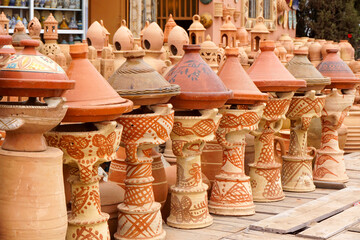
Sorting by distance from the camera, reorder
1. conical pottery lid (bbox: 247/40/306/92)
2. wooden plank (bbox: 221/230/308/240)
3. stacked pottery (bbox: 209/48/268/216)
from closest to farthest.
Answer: wooden plank (bbox: 221/230/308/240) → stacked pottery (bbox: 209/48/268/216) → conical pottery lid (bbox: 247/40/306/92)

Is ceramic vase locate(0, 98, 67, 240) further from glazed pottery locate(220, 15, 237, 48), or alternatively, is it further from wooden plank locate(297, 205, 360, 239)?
glazed pottery locate(220, 15, 237, 48)

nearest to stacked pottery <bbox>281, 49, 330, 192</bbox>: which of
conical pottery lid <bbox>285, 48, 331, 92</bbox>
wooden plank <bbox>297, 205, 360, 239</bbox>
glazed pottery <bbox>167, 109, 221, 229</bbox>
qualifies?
conical pottery lid <bbox>285, 48, 331, 92</bbox>

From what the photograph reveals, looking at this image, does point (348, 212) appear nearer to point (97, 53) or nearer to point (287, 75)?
point (287, 75)

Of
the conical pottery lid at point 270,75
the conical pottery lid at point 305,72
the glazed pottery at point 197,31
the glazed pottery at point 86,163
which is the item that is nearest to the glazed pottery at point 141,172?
the glazed pottery at point 86,163

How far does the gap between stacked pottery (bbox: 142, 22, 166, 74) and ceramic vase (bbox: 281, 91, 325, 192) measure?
0.92 meters

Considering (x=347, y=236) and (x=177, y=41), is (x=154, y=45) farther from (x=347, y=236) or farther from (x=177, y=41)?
(x=347, y=236)

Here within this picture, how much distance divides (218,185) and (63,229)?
1.45 metres

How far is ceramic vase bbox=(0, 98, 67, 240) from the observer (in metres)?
2.53

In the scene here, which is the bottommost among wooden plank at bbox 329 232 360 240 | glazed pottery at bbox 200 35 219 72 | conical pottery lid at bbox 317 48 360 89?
wooden plank at bbox 329 232 360 240

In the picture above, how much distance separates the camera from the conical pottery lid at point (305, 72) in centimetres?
462

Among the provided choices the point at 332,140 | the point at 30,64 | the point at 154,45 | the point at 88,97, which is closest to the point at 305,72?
the point at 332,140

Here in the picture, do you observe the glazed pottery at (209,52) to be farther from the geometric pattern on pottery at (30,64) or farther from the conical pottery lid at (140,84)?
the geometric pattern on pottery at (30,64)

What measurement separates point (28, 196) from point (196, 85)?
124 centimetres

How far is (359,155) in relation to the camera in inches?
247
